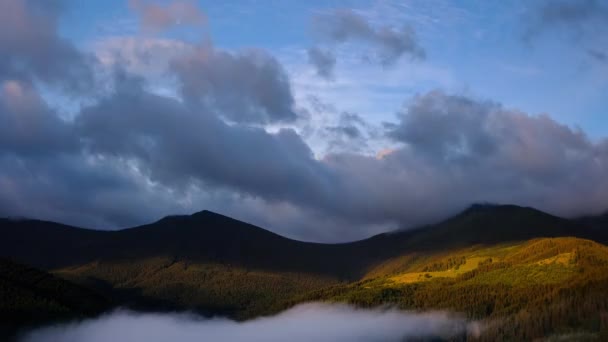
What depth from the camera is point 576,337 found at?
18475 cm

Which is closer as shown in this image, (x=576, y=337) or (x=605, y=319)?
(x=576, y=337)

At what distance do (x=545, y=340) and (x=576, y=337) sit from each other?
14.1 metres

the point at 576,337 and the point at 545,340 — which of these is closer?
the point at 576,337

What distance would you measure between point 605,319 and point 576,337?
19168 millimetres

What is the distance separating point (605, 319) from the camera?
19750cm

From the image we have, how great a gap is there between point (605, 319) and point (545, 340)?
1926cm

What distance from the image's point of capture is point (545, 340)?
198m
